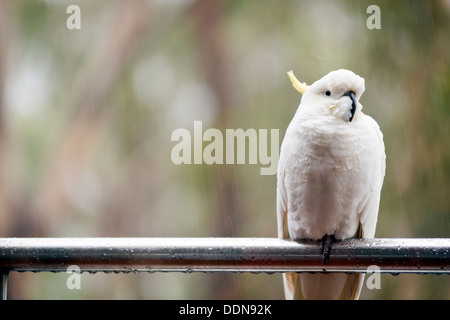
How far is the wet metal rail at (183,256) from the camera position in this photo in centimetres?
64

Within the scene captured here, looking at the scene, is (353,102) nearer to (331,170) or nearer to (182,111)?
(331,170)

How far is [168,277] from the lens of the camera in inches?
122

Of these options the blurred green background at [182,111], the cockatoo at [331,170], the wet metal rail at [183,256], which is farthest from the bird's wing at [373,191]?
the blurred green background at [182,111]

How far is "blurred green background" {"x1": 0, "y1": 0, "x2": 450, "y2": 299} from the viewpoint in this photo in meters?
2.76

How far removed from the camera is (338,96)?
4.03ft

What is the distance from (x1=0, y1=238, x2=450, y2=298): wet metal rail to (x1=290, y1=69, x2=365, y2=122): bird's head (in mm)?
563

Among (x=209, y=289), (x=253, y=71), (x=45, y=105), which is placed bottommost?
(x=209, y=289)

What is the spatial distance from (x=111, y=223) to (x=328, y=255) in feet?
8.12

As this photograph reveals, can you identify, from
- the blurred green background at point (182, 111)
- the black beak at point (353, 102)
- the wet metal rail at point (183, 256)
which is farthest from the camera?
the blurred green background at point (182, 111)

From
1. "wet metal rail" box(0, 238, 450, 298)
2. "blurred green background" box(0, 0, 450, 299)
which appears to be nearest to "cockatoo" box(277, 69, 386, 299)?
"wet metal rail" box(0, 238, 450, 298)

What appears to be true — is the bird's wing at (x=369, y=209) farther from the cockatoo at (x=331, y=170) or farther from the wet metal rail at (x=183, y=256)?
the wet metal rail at (x=183, y=256)

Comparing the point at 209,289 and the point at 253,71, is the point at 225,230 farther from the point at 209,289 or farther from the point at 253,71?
the point at 253,71

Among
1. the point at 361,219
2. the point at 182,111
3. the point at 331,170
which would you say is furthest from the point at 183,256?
the point at 182,111
